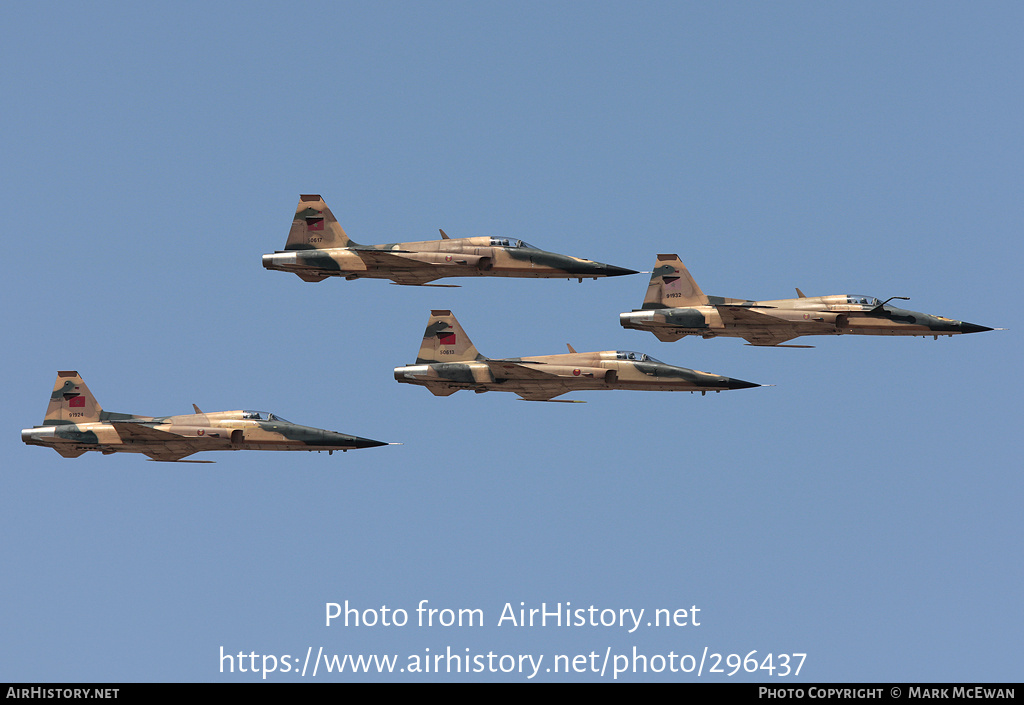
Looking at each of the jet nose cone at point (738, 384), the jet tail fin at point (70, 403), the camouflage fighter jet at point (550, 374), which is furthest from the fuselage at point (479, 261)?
the jet tail fin at point (70, 403)

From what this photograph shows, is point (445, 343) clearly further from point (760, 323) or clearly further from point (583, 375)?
point (760, 323)

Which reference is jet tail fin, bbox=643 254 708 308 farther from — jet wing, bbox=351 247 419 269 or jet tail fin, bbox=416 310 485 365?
jet wing, bbox=351 247 419 269

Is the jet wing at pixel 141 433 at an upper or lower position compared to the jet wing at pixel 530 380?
lower

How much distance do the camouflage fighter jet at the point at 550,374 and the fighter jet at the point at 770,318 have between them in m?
2.48

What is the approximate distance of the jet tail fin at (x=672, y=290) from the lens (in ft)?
242

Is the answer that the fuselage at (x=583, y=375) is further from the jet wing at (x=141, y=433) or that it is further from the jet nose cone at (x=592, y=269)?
the jet wing at (x=141, y=433)

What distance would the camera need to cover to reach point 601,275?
237 ft

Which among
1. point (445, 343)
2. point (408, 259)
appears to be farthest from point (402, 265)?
point (445, 343)

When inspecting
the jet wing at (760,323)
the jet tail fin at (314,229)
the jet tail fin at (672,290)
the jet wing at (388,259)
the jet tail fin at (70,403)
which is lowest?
the jet tail fin at (70,403)

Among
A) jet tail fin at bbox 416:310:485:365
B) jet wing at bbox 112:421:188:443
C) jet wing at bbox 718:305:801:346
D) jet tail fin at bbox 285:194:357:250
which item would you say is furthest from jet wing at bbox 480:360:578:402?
jet wing at bbox 112:421:188:443

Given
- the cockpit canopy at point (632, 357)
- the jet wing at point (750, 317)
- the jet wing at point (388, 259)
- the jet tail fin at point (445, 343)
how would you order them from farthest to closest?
the jet wing at point (388, 259), the jet tail fin at point (445, 343), the jet wing at point (750, 317), the cockpit canopy at point (632, 357)
